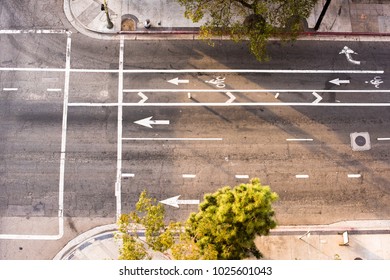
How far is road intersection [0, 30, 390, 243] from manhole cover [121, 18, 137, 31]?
124 cm

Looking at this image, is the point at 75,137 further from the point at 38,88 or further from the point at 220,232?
the point at 220,232

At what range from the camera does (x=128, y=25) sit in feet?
122

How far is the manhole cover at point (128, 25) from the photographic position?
1462 inches

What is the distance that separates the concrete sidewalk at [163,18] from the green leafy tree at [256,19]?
9.50 ft

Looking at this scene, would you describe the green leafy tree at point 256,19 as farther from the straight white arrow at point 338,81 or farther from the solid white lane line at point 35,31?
the solid white lane line at point 35,31

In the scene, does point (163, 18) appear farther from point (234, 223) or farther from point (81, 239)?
point (234, 223)

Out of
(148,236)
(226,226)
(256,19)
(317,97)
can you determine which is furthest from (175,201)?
(256,19)


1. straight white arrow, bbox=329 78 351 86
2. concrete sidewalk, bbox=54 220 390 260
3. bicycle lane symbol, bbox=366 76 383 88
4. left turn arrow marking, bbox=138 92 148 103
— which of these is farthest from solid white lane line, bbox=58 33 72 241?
bicycle lane symbol, bbox=366 76 383 88

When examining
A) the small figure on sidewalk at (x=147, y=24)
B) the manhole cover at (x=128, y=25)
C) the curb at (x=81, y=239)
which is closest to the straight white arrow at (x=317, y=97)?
the small figure on sidewalk at (x=147, y=24)

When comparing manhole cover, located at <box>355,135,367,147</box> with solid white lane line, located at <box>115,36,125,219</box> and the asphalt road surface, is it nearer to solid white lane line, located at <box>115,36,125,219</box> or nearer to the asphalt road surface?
the asphalt road surface

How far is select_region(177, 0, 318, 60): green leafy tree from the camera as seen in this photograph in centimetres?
3241

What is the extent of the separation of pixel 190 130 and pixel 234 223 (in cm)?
1133

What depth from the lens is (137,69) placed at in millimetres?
35938
